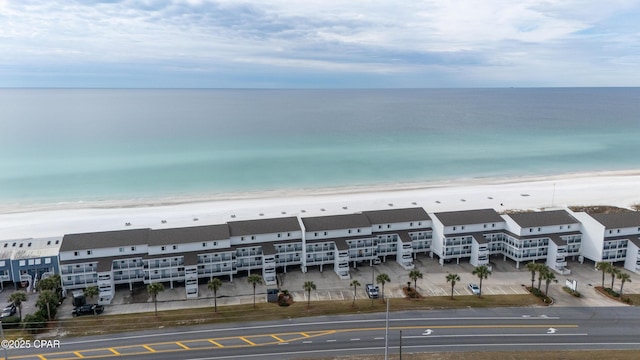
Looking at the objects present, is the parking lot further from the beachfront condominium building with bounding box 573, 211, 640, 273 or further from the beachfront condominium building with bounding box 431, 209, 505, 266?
the beachfront condominium building with bounding box 573, 211, 640, 273

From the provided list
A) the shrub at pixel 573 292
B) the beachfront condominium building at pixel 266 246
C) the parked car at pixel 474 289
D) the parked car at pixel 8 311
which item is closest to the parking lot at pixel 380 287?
the parked car at pixel 474 289

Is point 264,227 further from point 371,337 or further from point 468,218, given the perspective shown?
point 468,218

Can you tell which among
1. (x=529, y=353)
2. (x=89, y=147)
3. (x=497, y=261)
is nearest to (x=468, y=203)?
(x=497, y=261)

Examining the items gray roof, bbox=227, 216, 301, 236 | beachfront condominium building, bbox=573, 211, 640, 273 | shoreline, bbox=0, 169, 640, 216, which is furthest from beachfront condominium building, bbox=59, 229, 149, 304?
beachfront condominium building, bbox=573, 211, 640, 273

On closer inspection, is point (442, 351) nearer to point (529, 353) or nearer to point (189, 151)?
point (529, 353)

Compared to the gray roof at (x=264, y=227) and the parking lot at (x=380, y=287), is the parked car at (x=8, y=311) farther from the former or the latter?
the gray roof at (x=264, y=227)

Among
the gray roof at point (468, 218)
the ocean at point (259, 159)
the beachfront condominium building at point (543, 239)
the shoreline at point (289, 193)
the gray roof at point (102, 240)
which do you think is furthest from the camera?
the ocean at point (259, 159)

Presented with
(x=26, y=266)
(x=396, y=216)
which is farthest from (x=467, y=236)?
(x=26, y=266)
